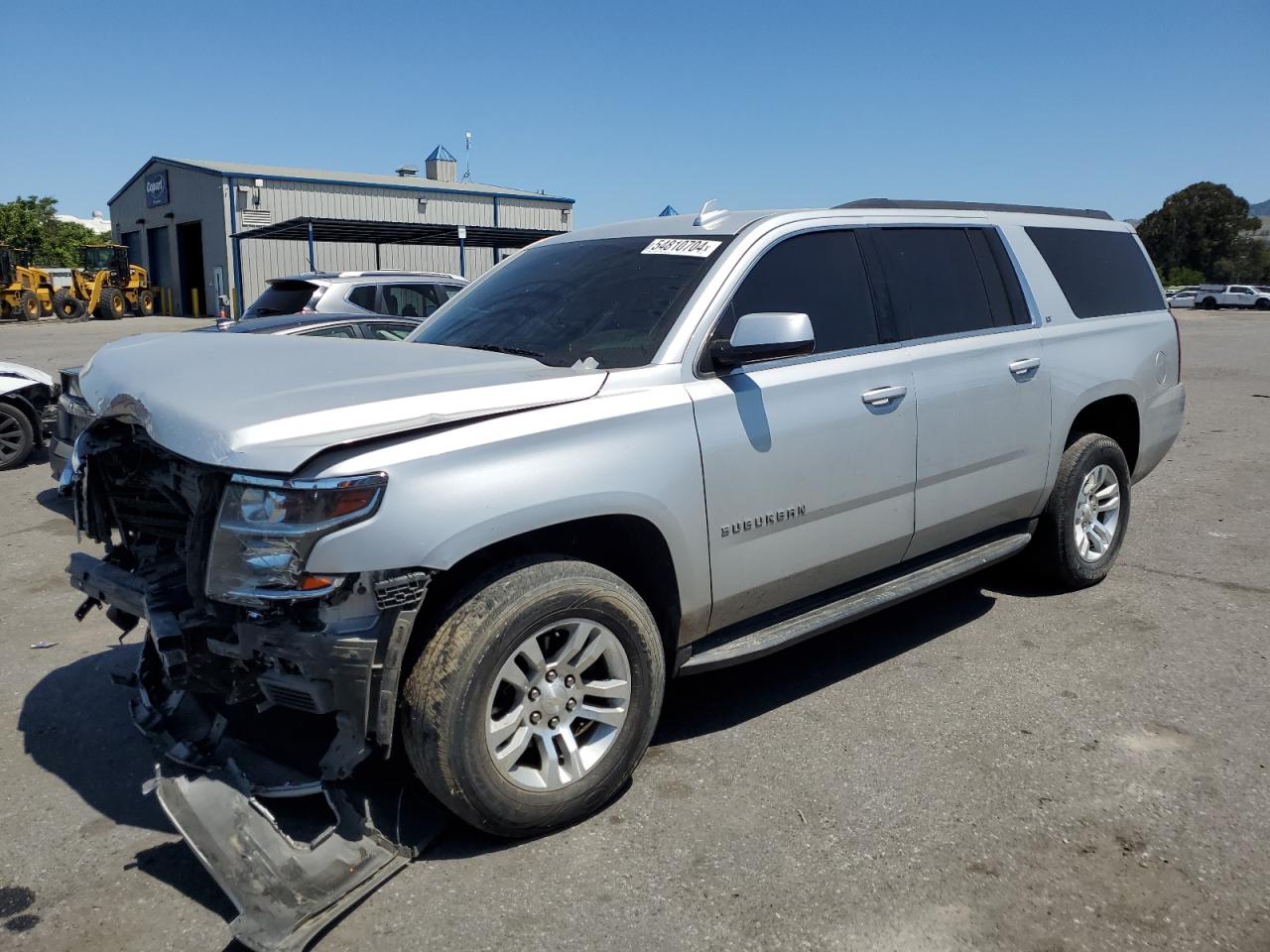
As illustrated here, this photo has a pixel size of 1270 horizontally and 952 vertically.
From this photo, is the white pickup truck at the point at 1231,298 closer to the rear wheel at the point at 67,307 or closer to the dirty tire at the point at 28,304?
the rear wheel at the point at 67,307

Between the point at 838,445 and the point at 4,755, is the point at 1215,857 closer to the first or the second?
the point at 838,445

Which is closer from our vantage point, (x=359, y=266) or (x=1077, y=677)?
(x=1077, y=677)

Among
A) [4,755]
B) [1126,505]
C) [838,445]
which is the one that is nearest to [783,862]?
[838,445]

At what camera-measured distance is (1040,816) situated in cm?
324

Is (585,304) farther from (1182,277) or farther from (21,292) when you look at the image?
(1182,277)

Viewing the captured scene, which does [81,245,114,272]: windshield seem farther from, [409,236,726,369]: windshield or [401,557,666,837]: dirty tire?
[401,557,666,837]: dirty tire

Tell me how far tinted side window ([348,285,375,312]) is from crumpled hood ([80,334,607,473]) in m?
6.79

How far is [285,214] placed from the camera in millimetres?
37531

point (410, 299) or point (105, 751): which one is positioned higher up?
point (410, 299)

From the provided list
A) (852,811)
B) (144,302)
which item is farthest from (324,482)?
(144,302)

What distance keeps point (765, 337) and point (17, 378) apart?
801 cm

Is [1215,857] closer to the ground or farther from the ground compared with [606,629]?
closer to the ground

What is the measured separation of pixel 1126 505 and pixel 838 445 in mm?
2606

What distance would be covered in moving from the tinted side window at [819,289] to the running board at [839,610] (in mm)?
→ 997
